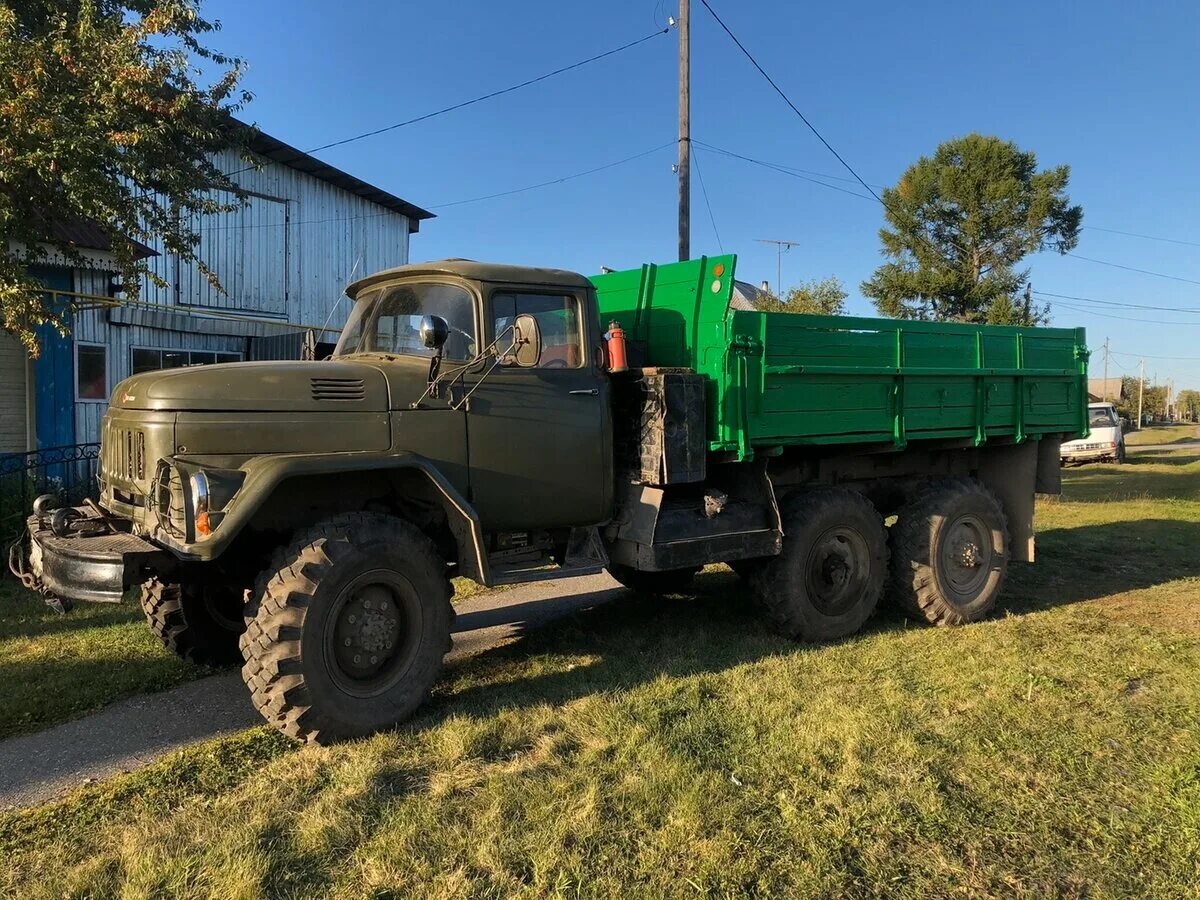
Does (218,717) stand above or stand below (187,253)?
below

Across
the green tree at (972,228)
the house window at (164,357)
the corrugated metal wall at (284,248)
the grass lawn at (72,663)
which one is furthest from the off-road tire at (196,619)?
the green tree at (972,228)

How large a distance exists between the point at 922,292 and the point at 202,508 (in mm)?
23344

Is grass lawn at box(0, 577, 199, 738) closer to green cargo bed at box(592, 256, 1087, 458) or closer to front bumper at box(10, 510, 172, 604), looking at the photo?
front bumper at box(10, 510, 172, 604)

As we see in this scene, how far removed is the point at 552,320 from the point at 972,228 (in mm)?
22218

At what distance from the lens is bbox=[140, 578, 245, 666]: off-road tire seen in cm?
521

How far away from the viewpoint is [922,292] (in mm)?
23922

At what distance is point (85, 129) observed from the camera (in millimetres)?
7312

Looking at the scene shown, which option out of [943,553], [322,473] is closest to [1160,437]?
[943,553]

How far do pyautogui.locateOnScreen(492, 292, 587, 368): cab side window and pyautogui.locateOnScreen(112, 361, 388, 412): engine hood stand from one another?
89 cm

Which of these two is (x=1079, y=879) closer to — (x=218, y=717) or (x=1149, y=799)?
(x=1149, y=799)

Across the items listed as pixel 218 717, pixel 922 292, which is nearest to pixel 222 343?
pixel 218 717

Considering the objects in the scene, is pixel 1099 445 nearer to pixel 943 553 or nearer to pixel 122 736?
pixel 943 553

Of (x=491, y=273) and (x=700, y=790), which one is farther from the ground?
(x=491, y=273)

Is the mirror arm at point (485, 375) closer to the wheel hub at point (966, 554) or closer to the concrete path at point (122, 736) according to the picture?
the concrete path at point (122, 736)
